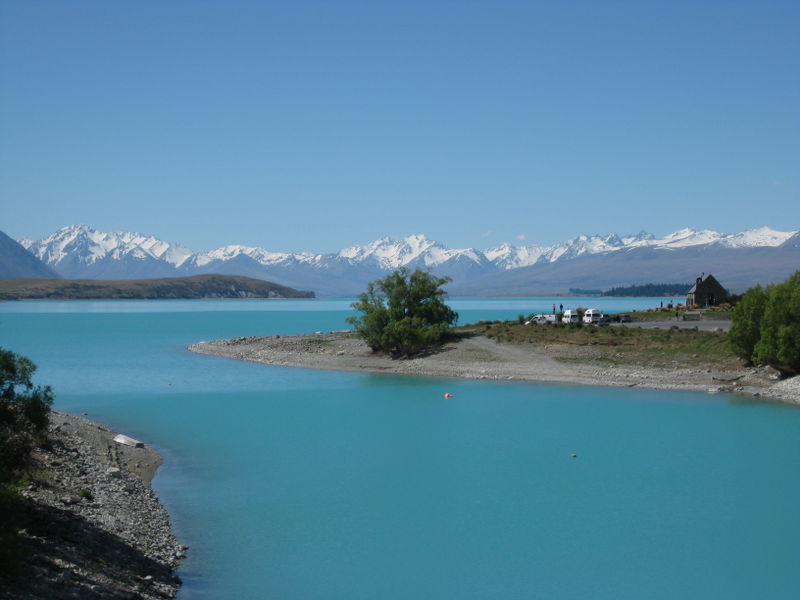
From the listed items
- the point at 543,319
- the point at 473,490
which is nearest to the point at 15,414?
the point at 473,490

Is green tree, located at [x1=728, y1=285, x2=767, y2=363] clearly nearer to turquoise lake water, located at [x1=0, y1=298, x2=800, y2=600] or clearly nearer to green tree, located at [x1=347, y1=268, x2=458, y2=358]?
turquoise lake water, located at [x1=0, y1=298, x2=800, y2=600]

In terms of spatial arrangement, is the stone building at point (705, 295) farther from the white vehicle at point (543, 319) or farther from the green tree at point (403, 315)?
→ the green tree at point (403, 315)

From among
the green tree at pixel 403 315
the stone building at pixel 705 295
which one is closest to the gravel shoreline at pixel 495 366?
the green tree at pixel 403 315

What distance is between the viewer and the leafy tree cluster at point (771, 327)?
1692 inches

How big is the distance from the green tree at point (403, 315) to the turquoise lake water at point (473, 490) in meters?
12.5

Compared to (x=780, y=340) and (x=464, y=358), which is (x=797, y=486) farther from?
(x=464, y=358)

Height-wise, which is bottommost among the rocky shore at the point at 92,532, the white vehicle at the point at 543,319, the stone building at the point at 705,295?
the rocky shore at the point at 92,532

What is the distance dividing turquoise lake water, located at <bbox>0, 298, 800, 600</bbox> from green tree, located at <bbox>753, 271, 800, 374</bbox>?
500 cm

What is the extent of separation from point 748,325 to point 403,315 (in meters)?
26.0

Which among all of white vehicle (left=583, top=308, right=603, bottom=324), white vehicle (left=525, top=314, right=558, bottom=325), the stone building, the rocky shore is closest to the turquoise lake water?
the rocky shore

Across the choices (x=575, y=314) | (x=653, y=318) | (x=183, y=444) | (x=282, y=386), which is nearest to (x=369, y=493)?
(x=183, y=444)

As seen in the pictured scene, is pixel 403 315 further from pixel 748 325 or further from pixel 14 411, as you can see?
pixel 14 411

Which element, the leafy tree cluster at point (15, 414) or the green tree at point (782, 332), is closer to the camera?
the leafy tree cluster at point (15, 414)

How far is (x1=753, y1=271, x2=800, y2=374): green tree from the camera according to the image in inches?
1688
